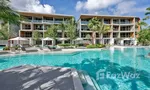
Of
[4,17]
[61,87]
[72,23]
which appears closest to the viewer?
[61,87]

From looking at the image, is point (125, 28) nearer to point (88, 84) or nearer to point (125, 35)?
point (125, 35)

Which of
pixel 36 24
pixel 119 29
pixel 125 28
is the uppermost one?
pixel 36 24

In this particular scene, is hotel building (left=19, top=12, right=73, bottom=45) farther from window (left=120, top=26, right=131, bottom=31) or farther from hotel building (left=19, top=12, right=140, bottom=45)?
window (left=120, top=26, right=131, bottom=31)

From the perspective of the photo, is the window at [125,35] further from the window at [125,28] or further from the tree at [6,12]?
the tree at [6,12]

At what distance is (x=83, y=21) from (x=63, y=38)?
34.3 ft

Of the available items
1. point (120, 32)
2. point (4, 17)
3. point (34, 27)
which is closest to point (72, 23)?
point (34, 27)

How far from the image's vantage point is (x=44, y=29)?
43281 mm

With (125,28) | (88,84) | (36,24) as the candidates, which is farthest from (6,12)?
(125,28)

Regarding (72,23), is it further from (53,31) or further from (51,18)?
(51,18)

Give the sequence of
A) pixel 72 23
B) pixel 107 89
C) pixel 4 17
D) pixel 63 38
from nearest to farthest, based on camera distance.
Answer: pixel 107 89, pixel 4 17, pixel 72 23, pixel 63 38

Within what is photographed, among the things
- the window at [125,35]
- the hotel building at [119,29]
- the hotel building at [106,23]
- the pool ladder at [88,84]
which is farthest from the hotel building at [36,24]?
the pool ladder at [88,84]

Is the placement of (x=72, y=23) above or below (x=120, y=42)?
above

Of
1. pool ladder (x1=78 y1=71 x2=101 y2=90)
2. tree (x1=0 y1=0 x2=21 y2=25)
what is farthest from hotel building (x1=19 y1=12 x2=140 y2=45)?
pool ladder (x1=78 y1=71 x2=101 y2=90)

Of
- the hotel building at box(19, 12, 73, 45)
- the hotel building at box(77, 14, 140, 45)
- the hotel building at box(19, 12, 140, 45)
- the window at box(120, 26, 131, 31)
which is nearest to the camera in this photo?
the hotel building at box(19, 12, 73, 45)
